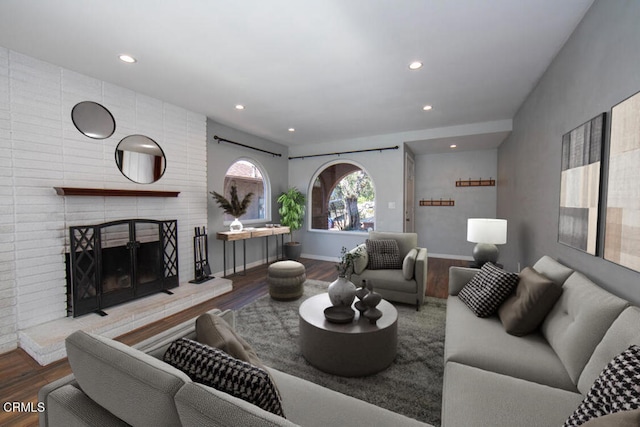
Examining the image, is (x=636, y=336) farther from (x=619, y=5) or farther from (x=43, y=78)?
(x=43, y=78)

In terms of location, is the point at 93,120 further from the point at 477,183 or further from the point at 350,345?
the point at 477,183

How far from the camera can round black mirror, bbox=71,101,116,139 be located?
2.84 metres

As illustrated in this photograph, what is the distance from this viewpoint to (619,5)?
150 cm

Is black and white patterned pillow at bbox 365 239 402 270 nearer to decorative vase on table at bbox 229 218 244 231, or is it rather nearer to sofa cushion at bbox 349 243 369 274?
sofa cushion at bbox 349 243 369 274

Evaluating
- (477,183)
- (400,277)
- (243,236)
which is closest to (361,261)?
(400,277)

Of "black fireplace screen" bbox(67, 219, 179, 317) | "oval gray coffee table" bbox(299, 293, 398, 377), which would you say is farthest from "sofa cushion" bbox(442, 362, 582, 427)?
"black fireplace screen" bbox(67, 219, 179, 317)

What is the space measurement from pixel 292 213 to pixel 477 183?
157 inches

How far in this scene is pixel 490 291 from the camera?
2.00 m

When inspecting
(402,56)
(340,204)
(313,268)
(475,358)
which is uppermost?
(402,56)

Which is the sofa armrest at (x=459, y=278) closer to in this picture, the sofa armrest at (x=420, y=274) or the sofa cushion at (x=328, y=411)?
the sofa armrest at (x=420, y=274)

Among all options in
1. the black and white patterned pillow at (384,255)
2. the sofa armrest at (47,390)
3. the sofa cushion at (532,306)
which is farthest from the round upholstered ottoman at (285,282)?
the sofa armrest at (47,390)

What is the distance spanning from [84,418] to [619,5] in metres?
3.09

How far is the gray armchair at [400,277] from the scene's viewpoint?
3115mm

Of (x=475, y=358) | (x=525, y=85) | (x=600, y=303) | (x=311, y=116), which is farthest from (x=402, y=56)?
(x=475, y=358)
